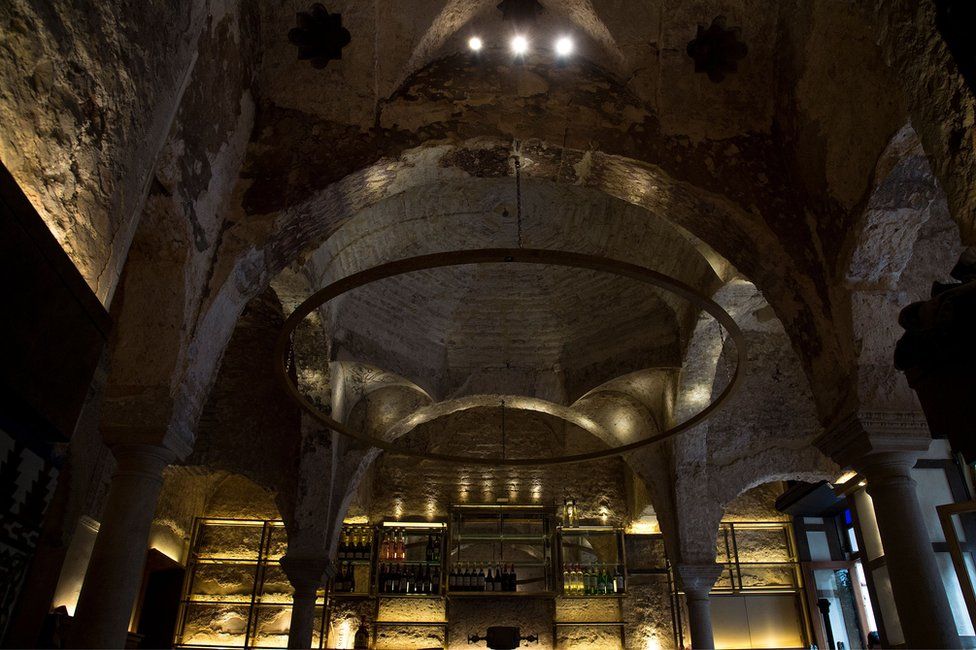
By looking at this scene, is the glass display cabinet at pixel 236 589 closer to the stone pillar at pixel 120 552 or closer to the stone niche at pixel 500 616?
the stone niche at pixel 500 616

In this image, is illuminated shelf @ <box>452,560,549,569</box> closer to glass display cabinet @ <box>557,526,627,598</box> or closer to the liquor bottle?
glass display cabinet @ <box>557,526,627,598</box>

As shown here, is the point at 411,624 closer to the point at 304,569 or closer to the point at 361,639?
the point at 361,639

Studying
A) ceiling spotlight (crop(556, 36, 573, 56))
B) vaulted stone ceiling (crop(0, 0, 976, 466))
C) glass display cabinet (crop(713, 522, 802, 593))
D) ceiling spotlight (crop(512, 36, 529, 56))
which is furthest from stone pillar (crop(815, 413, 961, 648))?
glass display cabinet (crop(713, 522, 802, 593))

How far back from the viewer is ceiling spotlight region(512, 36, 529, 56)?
6516 mm

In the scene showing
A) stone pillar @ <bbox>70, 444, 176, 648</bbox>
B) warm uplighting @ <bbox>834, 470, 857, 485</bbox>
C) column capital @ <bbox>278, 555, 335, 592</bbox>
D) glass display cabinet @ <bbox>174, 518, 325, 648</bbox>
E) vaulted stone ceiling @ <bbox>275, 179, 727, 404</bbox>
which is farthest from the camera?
glass display cabinet @ <bbox>174, 518, 325, 648</bbox>

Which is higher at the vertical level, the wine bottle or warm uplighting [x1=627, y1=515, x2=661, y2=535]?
warm uplighting [x1=627, y1=515, x2=661, y2=535]

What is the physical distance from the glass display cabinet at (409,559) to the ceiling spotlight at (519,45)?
7.87 meters

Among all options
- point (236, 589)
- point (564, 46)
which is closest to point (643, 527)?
point (236, 589)

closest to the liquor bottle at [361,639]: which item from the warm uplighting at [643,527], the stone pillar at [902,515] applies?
the warm uplighting at [643,527]

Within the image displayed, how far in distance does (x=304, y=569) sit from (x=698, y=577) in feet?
16.1

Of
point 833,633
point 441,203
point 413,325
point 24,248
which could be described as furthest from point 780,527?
point 24,248

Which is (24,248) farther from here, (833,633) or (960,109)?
(833,633)

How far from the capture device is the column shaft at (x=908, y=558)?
4266 mm

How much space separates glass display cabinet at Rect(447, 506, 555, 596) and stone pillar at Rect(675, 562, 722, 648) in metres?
2.81
